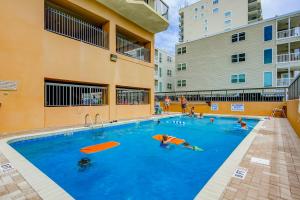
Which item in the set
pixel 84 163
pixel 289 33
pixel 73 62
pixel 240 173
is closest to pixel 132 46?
pixel 73 62

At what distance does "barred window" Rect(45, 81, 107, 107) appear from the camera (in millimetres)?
8602

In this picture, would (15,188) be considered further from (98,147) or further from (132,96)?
(132,96)

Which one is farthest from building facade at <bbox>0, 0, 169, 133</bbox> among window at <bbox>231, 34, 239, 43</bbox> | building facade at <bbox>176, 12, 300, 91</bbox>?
window at <bbox>231, 34, 239, 43</bbox>

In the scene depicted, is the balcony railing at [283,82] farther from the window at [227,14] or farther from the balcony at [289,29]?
the window at [227,14]

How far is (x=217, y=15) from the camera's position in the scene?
32.2 m

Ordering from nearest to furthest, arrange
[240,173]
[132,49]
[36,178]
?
[36,178], [240,173], [132,49]

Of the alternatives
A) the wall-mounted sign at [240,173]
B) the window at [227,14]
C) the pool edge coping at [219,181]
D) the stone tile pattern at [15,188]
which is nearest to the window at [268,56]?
the window at [227,14]

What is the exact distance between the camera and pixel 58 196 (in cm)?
238

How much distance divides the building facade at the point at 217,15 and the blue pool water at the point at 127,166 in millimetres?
30581

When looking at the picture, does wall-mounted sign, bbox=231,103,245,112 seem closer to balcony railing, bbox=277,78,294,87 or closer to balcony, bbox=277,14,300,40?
balcony railing, bbox=277,78,294,87

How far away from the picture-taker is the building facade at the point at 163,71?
29.3 m

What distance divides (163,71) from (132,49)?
17180 millimetres

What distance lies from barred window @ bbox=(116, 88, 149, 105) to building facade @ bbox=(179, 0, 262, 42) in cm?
2421

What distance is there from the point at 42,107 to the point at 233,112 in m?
14.9
